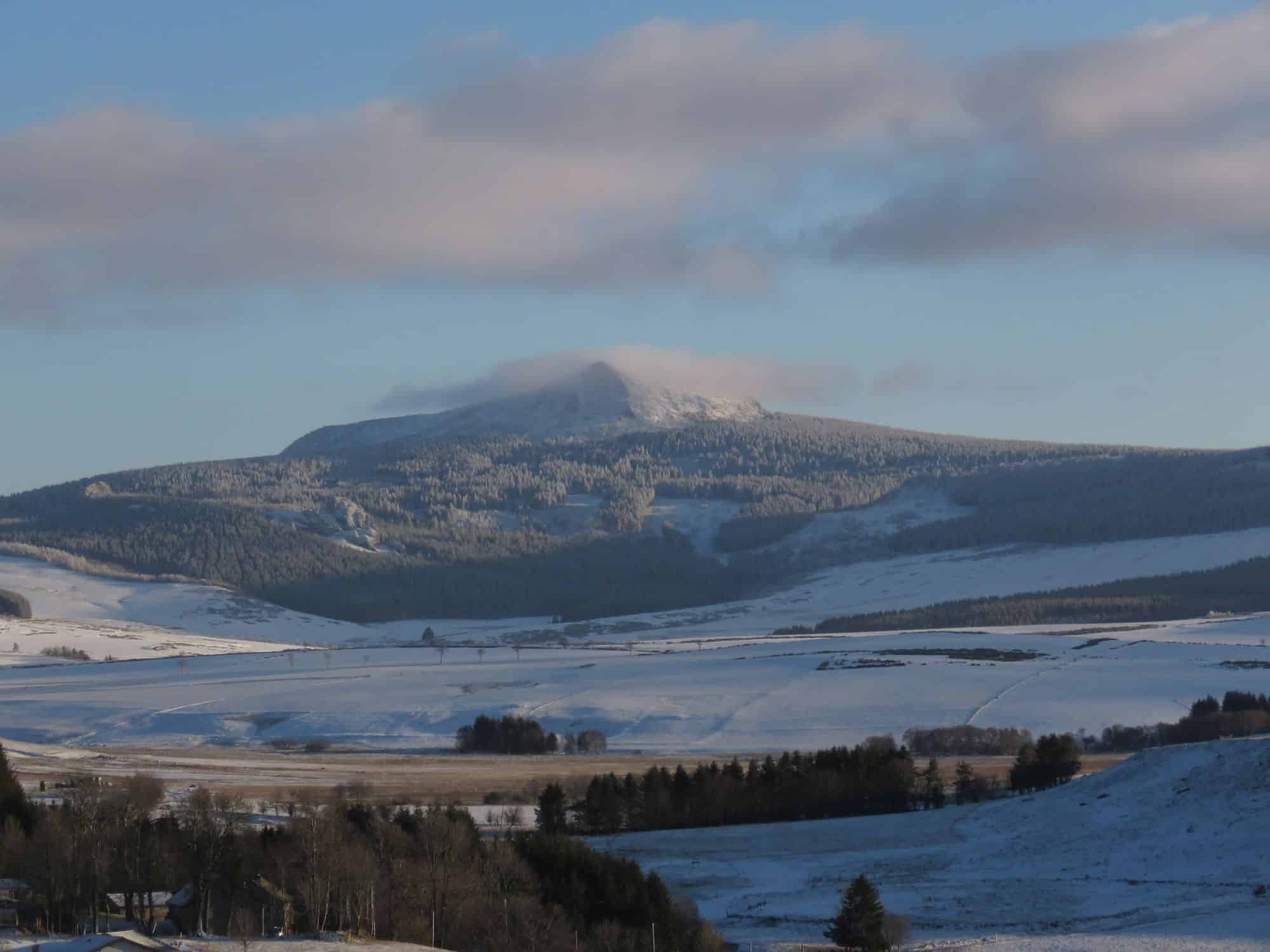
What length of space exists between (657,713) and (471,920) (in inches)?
3210

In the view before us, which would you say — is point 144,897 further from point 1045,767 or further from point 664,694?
point 664,694

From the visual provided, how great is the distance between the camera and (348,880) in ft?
174

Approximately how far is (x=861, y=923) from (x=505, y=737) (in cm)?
7651

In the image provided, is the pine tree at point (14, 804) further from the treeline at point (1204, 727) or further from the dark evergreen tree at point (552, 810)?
the treeline at point (1204, 727)

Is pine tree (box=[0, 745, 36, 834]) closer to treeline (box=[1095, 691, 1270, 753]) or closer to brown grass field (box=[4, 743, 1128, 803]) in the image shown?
brown grass field (box=[4, 743, 1128, 803])

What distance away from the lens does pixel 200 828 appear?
60.1 meters

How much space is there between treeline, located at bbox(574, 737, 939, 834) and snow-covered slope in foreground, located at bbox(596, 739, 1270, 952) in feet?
10.1

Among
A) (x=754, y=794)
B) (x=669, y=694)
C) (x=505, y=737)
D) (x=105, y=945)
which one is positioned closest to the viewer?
(x=105, y=945)

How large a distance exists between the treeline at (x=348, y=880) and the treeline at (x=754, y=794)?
2001 cm

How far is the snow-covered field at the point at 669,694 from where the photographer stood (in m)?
128

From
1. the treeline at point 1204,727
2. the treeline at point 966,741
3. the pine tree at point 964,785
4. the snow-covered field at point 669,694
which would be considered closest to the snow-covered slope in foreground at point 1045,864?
the pine tree at point 964,785

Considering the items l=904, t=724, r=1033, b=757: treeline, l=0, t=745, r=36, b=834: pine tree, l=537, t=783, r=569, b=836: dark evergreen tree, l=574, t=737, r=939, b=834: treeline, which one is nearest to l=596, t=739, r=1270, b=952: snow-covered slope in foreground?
l=537, t=783, r=569, b=836: dark evergreen tree

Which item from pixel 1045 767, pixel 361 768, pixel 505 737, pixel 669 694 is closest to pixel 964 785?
pixel 1045 767

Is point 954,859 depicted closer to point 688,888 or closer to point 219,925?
point 688,888
